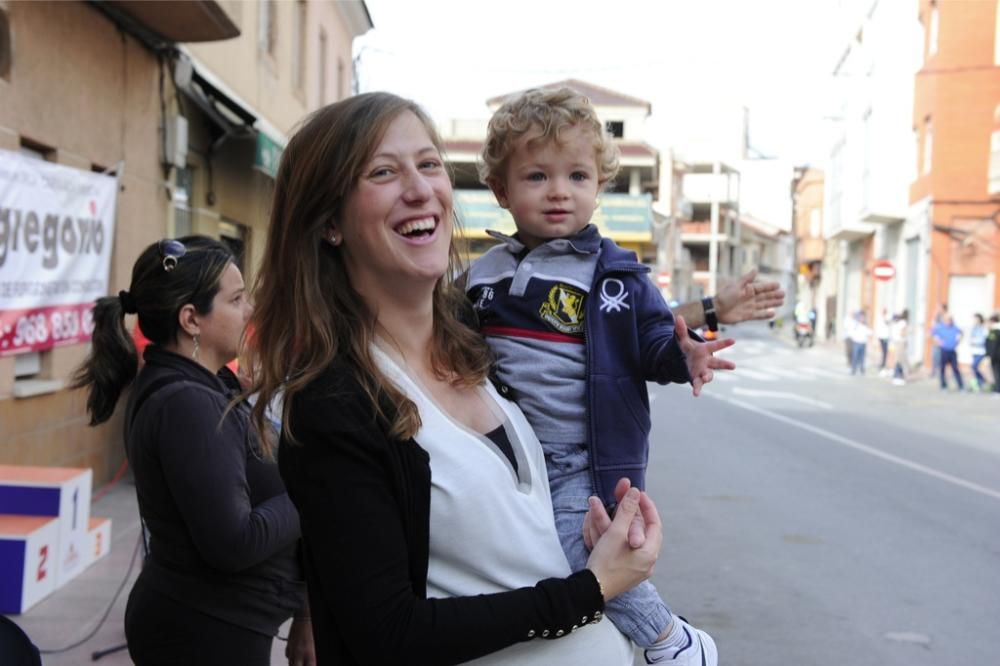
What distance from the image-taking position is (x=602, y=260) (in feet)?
7.52

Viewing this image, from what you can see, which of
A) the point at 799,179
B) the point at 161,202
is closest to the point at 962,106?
the point at 161,202

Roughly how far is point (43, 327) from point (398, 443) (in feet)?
21.4

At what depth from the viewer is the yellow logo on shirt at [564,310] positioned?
219 cm

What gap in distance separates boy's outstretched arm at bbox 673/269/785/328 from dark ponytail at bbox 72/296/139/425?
1867mm

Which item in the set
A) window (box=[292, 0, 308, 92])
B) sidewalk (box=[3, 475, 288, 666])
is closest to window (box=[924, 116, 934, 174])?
window (box=[292, 0, 308, 92])

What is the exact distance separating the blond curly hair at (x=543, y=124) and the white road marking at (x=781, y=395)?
1528cm

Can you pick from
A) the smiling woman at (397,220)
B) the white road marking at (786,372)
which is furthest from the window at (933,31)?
the smiling woman at (397,220)

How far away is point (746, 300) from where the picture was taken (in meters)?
2.30

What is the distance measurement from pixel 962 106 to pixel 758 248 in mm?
65737

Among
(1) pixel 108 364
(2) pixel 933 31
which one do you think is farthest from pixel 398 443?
(2) pixel 933 31

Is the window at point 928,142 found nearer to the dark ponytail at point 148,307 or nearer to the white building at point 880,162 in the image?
→ the white building at point 880,162

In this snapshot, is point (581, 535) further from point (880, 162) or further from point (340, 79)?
point (880, 162)

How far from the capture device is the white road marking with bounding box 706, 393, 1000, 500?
933 cm

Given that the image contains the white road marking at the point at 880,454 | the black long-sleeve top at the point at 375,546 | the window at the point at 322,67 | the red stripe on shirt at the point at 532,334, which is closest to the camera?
the black long-sleeve top at the point at 375,546
